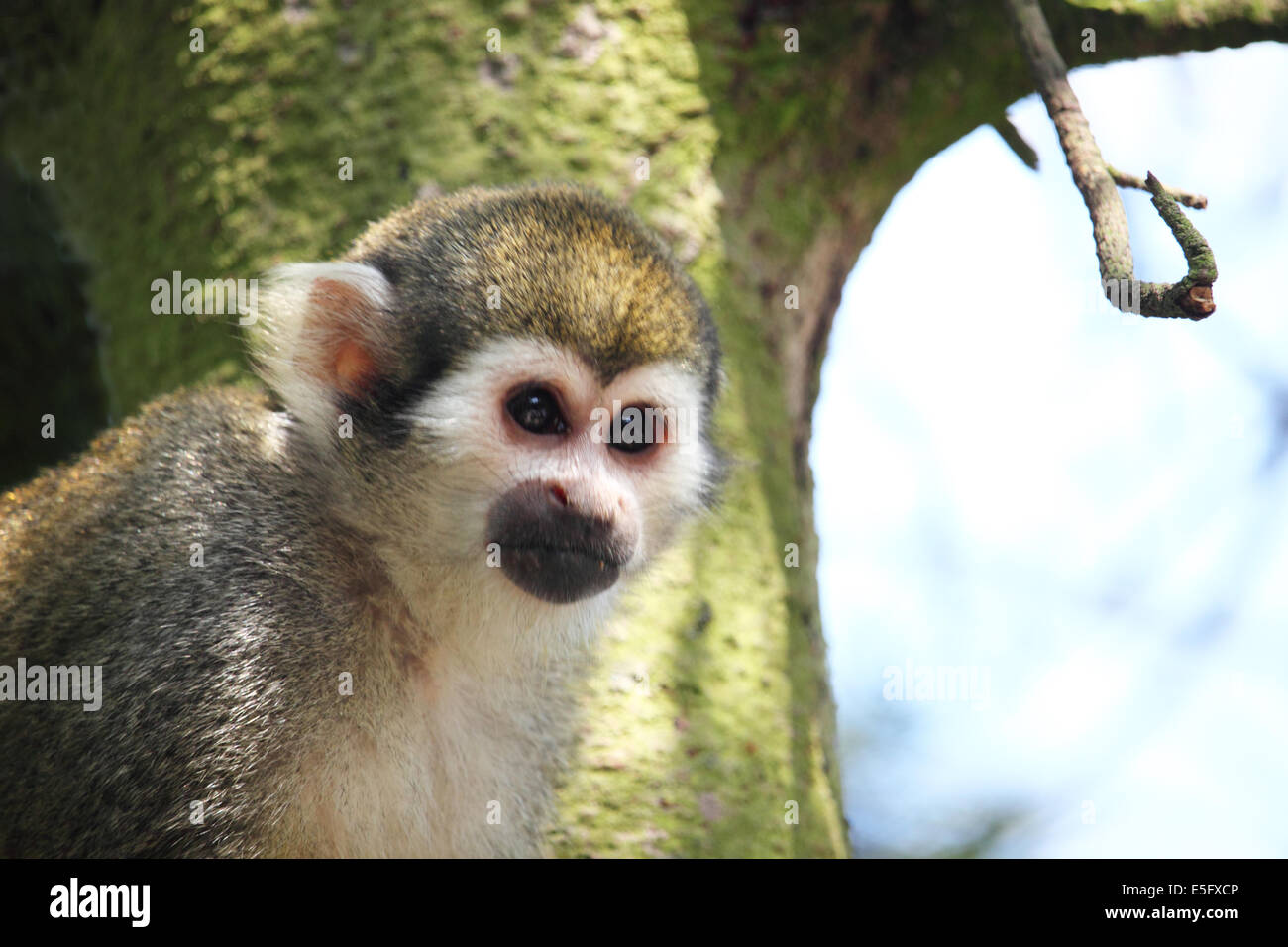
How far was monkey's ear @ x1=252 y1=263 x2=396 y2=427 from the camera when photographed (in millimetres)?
3750

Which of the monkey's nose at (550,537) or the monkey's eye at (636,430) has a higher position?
the monkey's eye at (636,430)

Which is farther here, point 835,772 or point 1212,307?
point 835,772

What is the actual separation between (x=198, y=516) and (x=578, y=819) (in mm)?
1728

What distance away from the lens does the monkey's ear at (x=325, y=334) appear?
12.3 feet

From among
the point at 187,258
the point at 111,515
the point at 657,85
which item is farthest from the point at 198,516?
the point at 657,85

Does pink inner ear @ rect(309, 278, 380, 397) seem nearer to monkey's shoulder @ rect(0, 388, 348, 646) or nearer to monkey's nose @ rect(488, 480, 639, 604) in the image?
monkey's shoulder @ rect(0, 388, 348, 646)

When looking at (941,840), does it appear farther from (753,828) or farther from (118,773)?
A: (118,773)

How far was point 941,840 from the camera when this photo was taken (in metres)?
7.54

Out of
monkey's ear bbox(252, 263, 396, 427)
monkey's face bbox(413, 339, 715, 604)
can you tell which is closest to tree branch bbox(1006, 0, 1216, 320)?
monkey's face bbox(413, 339, 715, 604)

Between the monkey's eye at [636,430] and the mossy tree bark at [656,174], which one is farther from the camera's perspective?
the mossy tree bark at [656,174]

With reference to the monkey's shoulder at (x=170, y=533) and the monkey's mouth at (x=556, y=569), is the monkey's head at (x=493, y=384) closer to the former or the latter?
the monkey's mouth at (x=556, y=569)

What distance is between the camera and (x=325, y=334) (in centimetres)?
380
